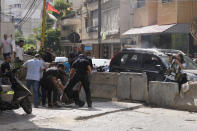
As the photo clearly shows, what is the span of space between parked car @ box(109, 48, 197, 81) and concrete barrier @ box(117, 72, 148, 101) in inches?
32.9

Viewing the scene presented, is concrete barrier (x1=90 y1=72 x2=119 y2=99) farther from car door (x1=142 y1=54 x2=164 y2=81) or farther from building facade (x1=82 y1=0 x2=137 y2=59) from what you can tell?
building facade (x1=82 y1=0 x2=137 y2=59)

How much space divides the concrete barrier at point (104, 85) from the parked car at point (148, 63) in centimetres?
85

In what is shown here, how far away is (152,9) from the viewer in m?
30.9

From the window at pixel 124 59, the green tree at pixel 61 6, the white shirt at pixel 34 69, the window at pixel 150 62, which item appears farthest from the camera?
the green tree at pixel 61 6

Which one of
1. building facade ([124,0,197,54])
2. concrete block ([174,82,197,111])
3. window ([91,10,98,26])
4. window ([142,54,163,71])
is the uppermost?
window ([91,10,98,26])

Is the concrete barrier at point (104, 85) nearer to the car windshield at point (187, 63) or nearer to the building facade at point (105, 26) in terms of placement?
the car windshield at point (187, 63)

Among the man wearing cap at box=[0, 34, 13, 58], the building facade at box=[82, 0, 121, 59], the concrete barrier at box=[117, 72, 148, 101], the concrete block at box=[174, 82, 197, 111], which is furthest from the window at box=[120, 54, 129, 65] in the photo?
the building facade at box=[82, 0, 121, 59]

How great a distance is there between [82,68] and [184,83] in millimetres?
3101

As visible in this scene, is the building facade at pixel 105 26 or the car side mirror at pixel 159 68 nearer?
the car side mirror at pixel 159 68

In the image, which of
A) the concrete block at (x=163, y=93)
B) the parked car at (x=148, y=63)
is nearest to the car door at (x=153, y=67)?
the parked car at (x=148, y=63)

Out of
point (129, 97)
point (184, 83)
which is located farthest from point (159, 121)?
point (129, 97)

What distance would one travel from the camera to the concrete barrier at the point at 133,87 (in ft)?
39.0

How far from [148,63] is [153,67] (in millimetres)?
305

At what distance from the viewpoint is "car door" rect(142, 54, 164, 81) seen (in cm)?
1244
